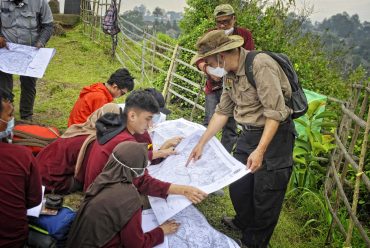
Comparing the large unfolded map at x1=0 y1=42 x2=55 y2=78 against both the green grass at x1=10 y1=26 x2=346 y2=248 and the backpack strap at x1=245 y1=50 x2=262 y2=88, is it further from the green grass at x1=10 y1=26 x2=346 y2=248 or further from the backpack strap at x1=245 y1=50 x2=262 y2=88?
the backpack strap at x1=245 y1=50 x2=262 y2=88

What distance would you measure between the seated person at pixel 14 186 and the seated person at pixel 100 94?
5.18 ft

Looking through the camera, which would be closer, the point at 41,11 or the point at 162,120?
the point at 162,120

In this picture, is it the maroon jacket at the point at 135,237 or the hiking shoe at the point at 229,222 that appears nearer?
the maroon jacket at the point at 135,237

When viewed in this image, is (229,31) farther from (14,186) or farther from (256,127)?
(14,186)

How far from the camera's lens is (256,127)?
2.42 meters

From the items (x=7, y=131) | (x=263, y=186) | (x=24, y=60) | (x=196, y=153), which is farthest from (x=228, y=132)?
→ (x=24, y=60)

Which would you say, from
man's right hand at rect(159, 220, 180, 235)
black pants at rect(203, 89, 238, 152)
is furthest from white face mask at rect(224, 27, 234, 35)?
man's right hand at rect(159, 220, 180, 235)

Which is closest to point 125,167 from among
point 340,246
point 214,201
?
point 214,201

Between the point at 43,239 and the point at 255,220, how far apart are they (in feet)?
4.74

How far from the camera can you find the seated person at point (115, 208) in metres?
1.89

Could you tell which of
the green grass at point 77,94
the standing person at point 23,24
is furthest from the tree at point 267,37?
the standing person at point 23,24

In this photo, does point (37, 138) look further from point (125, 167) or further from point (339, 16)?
point (339, 16)

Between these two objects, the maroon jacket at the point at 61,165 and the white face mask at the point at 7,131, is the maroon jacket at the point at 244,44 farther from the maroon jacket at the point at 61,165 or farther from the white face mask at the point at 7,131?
the white face mask at the point at 7,131

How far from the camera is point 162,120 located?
372 cm
